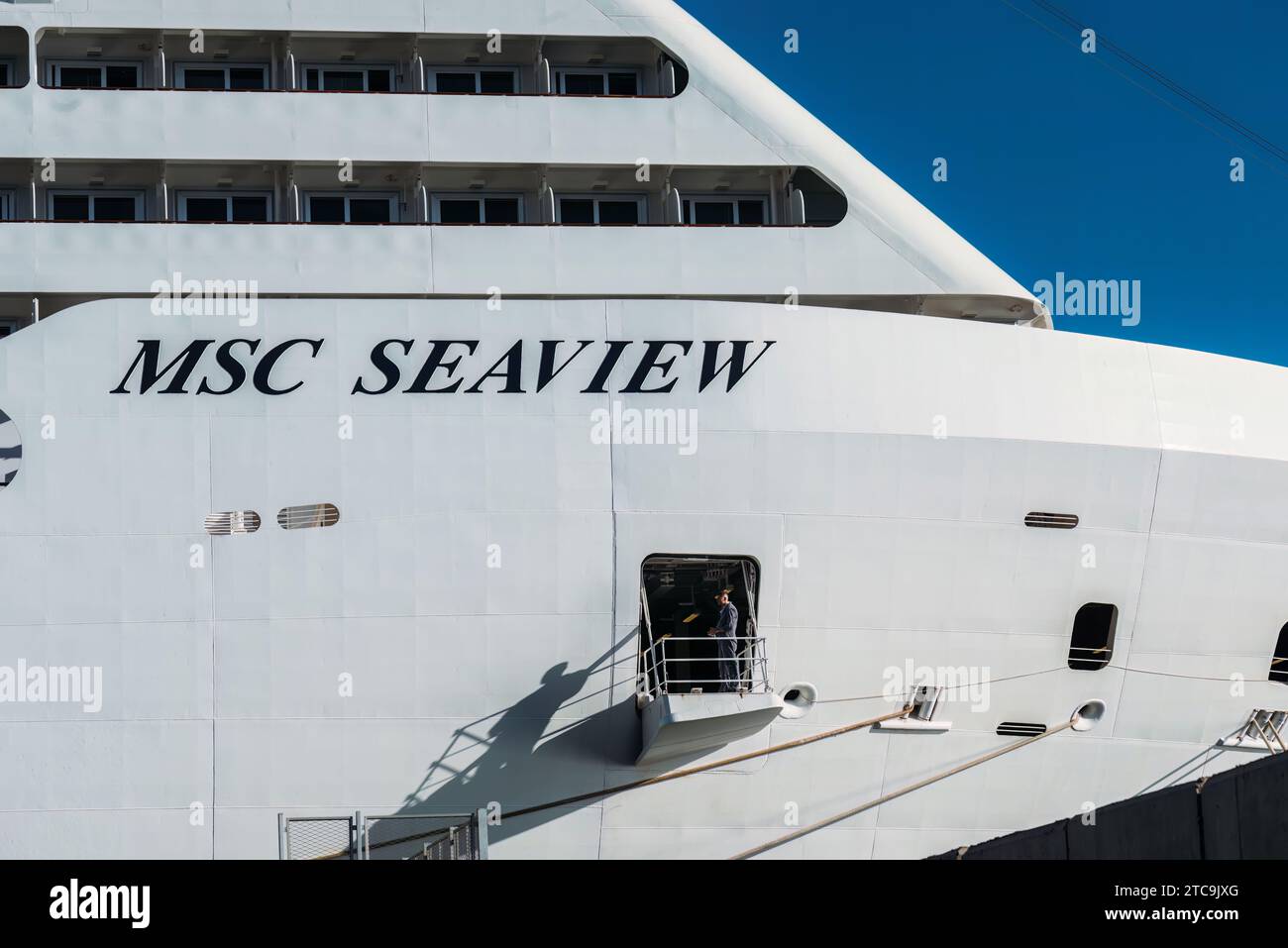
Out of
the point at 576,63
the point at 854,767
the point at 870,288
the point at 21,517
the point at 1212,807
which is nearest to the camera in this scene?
the point at 1212,807

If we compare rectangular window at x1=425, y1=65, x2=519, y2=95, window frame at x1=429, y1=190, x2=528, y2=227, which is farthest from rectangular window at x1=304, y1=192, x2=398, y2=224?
rectangular window at x1=425, y1=65, x2=519, y2=95

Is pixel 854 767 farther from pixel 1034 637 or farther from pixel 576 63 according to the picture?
pixel 576 63

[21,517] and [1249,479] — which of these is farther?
[1249,479]

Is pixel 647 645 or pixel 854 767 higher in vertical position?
pixel 647 645

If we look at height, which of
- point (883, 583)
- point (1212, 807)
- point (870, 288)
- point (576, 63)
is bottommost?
point (1212, 807)

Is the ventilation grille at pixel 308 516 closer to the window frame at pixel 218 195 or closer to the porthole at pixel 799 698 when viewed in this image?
the window frame at pixel 218 195

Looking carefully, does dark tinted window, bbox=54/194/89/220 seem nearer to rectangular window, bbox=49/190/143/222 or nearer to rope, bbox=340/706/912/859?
rectangular window, bbox=49/190/143/222

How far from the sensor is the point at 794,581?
46.0ft

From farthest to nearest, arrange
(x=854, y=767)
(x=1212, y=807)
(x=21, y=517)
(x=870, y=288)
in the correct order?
(x=870, y=288), (x=854, y=767), (x=21, y=517), (x=1212, y=807)

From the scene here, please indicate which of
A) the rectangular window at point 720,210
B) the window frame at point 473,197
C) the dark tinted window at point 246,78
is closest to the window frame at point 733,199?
the rectangular window at point 720,210

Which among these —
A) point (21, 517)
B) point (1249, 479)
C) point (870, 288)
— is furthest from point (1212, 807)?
point (21, 517)

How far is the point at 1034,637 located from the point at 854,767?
6.74 ft

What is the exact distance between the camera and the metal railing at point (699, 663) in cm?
1345

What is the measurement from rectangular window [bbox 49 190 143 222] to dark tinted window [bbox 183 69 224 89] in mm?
1431
